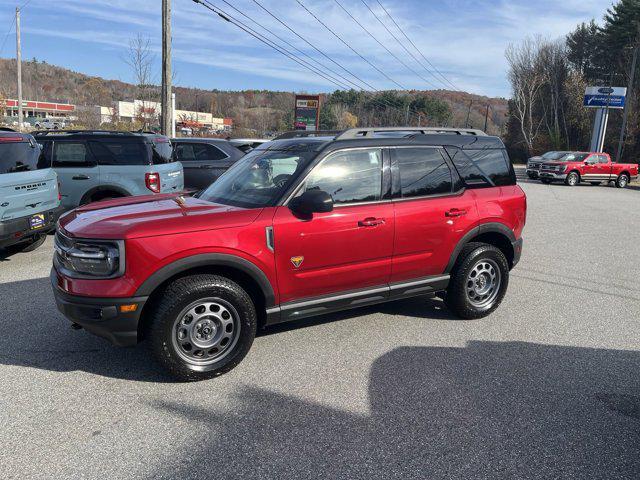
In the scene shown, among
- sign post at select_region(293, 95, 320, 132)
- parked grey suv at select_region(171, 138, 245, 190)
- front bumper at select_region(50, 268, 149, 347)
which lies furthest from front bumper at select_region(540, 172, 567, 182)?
front bumper at select_region(50, 268, 149, 347)

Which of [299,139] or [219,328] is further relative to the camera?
[299,139]

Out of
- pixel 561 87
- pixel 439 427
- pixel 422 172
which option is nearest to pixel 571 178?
pixel 422 172

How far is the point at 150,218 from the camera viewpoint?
371cm

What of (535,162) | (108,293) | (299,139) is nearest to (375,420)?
(108,293)

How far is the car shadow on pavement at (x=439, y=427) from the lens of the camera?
275 cm

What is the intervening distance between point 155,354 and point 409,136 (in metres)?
3.07

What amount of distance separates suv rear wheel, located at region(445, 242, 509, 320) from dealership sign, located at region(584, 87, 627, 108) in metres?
40.4

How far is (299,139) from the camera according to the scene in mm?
→ 4770

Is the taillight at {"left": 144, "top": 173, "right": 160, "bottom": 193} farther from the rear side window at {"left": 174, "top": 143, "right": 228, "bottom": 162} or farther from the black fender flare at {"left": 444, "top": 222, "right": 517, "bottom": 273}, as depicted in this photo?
the black fender flare at {"left": 444, "top": 222, "right": 517, "bottom": 273}

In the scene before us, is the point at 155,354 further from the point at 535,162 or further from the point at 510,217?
the point at 535,162

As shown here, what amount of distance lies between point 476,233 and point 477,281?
0.53m

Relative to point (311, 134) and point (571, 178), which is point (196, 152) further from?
point (571, 178)

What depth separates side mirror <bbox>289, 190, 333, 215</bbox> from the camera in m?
3.80

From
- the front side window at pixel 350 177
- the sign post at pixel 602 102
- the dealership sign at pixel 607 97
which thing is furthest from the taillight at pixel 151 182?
the dealership sign at pixel 607 97
